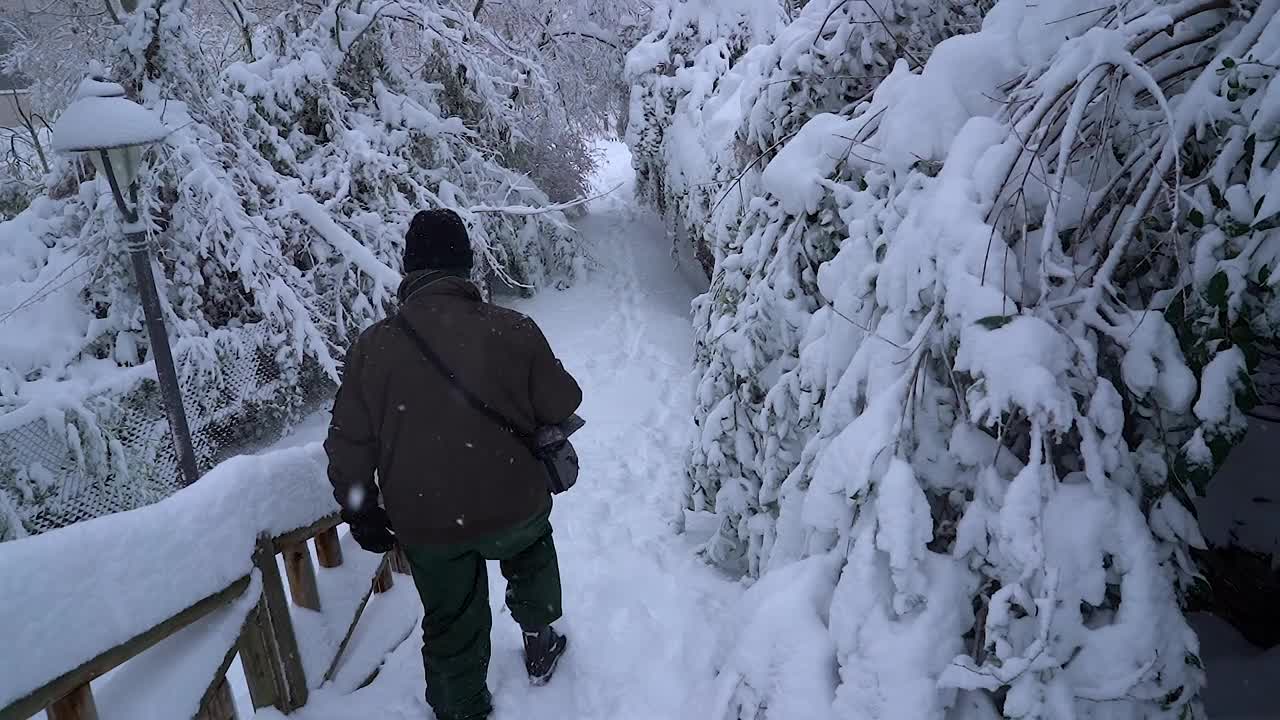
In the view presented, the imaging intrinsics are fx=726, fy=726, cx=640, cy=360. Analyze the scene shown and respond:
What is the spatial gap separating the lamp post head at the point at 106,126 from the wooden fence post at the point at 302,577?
11.9 feet

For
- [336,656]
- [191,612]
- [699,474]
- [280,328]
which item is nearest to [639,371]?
[280,328]

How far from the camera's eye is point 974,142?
185 cm

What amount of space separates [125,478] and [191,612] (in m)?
6.20

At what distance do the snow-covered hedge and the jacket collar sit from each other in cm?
129

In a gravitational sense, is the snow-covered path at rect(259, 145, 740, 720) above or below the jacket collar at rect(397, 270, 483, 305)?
below

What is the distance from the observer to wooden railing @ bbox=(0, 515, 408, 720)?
1.80m

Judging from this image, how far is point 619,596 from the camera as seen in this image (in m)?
3.86

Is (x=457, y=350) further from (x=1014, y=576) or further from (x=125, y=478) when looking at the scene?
(x=125, y=478)

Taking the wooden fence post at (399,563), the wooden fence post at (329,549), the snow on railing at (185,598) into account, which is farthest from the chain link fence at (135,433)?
the snow on railing at (185,598)

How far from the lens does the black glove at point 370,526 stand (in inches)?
99.7

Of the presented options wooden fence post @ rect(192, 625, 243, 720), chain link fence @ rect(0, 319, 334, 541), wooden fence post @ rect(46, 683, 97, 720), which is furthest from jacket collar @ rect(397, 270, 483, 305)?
chain link fence @ rect(0, 319, 334, 541)

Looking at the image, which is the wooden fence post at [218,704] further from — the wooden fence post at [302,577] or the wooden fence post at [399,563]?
the wooden fence post at [399,563]

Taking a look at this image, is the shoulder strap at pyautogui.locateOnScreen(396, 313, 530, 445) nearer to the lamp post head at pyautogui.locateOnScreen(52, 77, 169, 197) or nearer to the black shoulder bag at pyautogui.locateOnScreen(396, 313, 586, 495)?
the black shoulder bag at pyautogui.locateOnScreen(396, 313, 586, 495)

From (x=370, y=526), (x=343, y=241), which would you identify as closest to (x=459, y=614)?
(x=370, y=526)
